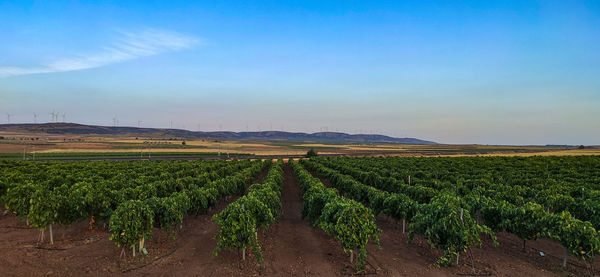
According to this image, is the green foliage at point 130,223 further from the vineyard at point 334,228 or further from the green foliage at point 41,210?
the green foliage at point 41,210

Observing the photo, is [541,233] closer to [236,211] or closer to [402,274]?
[402,274]

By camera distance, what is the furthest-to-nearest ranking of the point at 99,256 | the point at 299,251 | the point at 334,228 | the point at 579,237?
the point at 299,251 < the point at 99,256 < the point at 334,228 < the point at 579,237

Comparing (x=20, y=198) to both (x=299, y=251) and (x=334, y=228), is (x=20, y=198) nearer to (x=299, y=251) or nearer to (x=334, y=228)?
(x=299, y=251)

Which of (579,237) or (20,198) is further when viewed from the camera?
(20,198)

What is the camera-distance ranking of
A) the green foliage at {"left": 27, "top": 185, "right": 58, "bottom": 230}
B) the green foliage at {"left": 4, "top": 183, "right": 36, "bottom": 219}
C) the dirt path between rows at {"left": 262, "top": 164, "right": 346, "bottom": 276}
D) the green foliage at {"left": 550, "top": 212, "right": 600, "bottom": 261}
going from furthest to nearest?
the green foliage at {"left": 4, "top": 183, "right": 36, "bottom": 219}, the green foliage at {"left": 27, "top": 185, "right": 58, "bottom": 230}, the dirt path between rows at {"left": 262, "top": 164, "right": 346, "bottom": 276}, the green foliage at {"left": 550, "top": 212, "right": 600, "bottom": 261}

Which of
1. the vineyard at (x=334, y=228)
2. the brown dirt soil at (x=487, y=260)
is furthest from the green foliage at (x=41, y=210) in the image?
the brown dirt soil at (x=487, y=260)

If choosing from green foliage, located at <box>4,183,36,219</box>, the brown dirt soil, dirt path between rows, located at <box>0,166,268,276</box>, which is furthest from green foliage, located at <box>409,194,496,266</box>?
green foliage, located at <box>4,183,36,219</box>

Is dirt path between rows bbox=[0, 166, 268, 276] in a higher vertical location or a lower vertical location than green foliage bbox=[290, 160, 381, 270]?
lower

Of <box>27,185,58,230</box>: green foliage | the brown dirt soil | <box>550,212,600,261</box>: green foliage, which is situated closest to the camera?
<box>550,212,600,261</box>: green foliage

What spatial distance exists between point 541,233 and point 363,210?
8.28 metres

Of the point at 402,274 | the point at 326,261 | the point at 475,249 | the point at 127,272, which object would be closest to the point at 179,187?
the point at 127,272

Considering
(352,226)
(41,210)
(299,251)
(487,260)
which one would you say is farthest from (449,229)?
(41,210)

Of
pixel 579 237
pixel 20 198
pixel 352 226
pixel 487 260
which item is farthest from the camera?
pixel 20 198

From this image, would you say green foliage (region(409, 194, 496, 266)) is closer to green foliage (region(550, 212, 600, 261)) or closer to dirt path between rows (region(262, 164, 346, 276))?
green foliage (region(550, 212, 600, 261))
